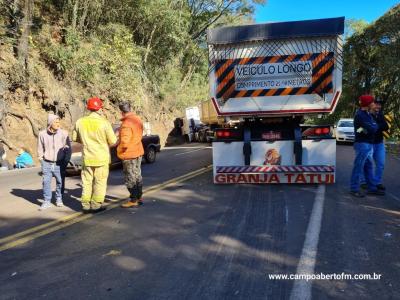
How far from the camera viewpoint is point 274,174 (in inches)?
334

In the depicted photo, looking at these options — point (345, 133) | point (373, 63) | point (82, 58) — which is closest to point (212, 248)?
point (345, 133)

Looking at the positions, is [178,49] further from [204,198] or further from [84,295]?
[84,295]

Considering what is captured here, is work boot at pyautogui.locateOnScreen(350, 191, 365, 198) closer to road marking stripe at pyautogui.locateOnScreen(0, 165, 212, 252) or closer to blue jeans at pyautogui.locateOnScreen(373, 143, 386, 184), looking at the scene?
blue jeans at pyautogui.locateOnScreen(373, 143, 386, 184)


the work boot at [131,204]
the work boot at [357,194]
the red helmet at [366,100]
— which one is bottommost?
the work boot at [357,194]

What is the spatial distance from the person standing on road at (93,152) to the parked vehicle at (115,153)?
18.0 feet

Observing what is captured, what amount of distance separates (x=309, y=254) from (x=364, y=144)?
3.60 metres

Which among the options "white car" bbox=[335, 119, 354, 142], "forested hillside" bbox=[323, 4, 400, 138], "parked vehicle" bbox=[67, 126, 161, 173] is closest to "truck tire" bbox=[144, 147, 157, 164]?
"parked vehicle" bbox=[67, 126, 161, 173]

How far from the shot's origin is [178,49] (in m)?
32.0

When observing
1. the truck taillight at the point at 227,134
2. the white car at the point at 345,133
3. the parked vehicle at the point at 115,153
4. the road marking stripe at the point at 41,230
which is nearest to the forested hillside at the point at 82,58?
the parked vehicle at the point at 115,153

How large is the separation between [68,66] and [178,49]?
39.4ft

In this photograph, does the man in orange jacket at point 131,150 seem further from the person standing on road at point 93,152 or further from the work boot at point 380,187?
the work boot at point 380,187

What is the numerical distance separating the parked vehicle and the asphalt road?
4215mm

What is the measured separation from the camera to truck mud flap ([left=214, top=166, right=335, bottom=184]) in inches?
325

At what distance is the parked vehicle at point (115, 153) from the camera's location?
470 inches
